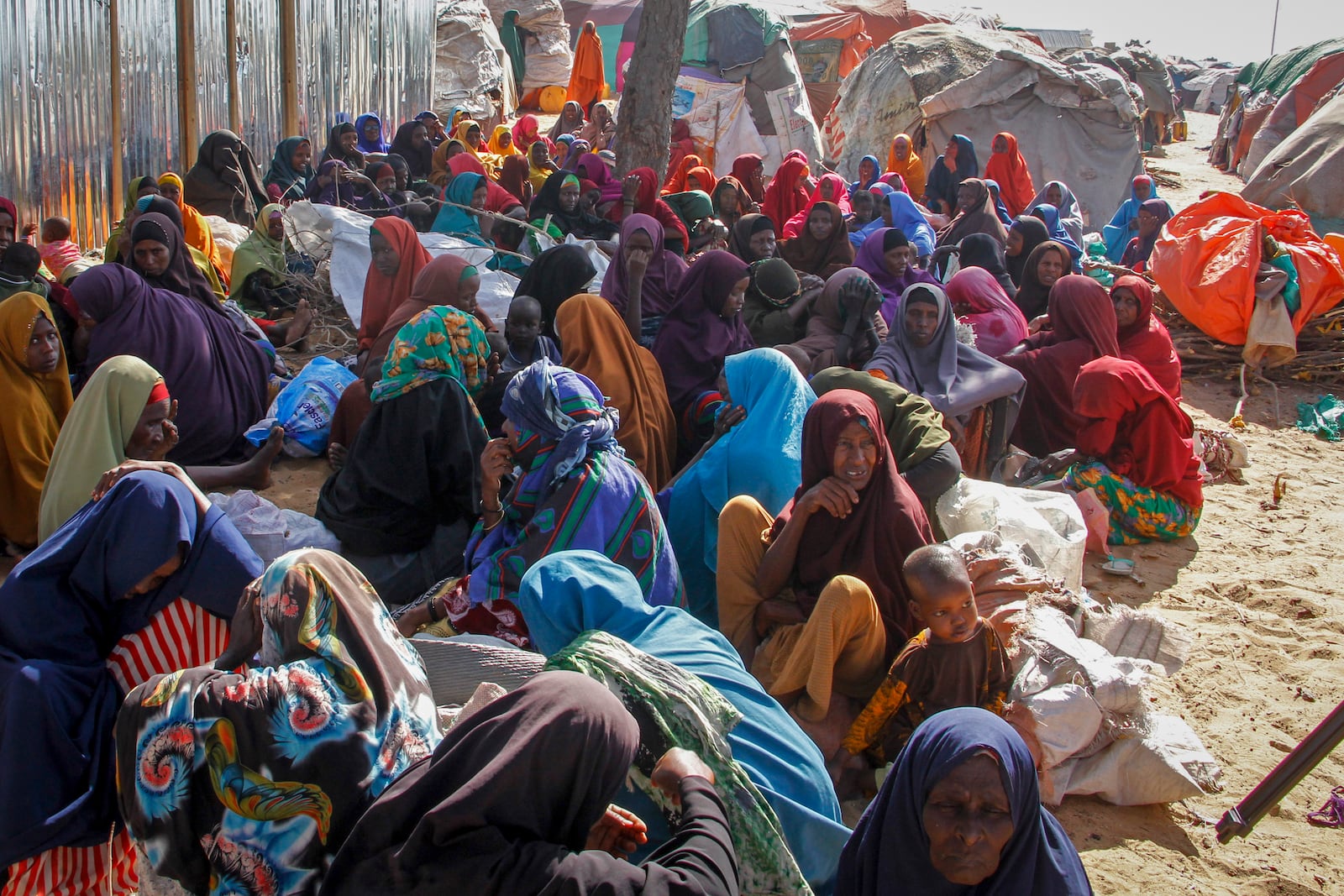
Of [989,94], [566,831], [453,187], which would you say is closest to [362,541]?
[566,831]

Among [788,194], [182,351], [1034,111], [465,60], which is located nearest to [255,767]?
[182,351]

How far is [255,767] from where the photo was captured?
193 cm

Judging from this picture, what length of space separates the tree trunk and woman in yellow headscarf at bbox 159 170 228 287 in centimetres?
366

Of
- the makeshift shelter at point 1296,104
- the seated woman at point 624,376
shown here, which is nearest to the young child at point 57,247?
the seated woman at point 624,376

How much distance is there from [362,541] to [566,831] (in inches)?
102

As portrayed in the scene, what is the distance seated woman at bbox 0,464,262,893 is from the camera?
2396 mm

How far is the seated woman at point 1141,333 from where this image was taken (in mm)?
6066

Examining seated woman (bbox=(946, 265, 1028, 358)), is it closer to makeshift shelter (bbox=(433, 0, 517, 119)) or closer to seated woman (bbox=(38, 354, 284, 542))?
seated woman (bbox=(38, 354, 284, 542))

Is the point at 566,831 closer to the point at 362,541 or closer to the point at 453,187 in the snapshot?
the point at 362,541

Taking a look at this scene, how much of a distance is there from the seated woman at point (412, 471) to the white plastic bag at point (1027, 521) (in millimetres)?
1940

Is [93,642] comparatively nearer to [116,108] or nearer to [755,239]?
[755,239]

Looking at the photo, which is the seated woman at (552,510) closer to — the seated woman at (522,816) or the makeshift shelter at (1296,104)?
the seated woman at (522,816)

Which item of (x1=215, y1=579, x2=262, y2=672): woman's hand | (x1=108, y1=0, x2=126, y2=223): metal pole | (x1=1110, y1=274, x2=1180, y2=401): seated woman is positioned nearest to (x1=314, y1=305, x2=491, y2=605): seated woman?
(x1=215, y1=579, x2=262, y2=672): woman's hand

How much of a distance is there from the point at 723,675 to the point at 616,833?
64 centimetres
